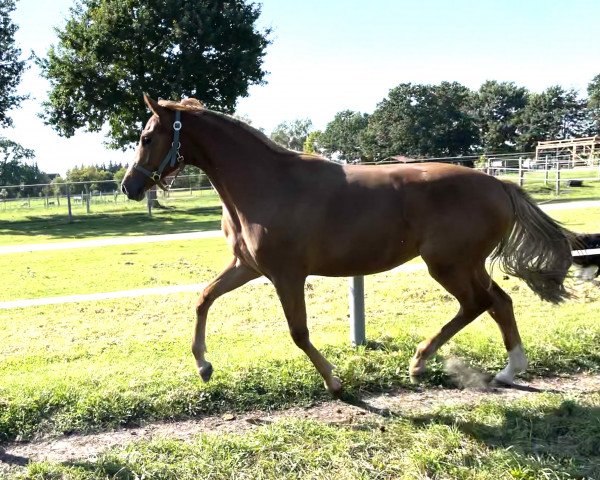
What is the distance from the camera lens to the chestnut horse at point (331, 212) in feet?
12.5

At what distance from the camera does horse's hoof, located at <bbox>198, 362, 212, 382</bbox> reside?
4008 mm

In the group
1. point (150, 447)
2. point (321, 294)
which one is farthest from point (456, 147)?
point (150, 447)

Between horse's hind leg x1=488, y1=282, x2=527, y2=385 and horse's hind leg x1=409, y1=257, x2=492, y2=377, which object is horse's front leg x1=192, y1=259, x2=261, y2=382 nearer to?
horse's hind leg x1=409, y1=257, x2=492, y2=377

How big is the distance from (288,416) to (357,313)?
1484 millimetres

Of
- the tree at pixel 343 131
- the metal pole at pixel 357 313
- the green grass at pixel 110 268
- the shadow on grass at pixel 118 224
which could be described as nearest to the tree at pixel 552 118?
the tree at pixel 343 131

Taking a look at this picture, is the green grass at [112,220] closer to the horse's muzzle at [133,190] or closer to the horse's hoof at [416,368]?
the horse's muzzle at [133,190]

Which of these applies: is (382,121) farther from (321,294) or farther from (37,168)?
(321,294)

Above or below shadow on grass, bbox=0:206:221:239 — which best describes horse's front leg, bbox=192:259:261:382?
above

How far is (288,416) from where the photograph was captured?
3762 mm

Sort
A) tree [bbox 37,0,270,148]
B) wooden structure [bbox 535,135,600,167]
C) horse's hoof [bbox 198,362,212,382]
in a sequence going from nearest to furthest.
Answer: horse's hoof [bbox 198,362,212,382], tree [bbox 37,0,270,148], wooden structure [bbox 535,135,600,167]

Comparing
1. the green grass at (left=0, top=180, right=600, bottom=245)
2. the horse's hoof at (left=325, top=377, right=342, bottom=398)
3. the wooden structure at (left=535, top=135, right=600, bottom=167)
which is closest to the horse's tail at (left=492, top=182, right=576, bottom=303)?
the horse's hoof at (left=325, top=377, right=342, bottom=398)

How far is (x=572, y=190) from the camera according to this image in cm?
2481

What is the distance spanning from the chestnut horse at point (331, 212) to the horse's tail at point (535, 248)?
11mm

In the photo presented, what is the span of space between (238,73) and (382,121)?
170 ft
